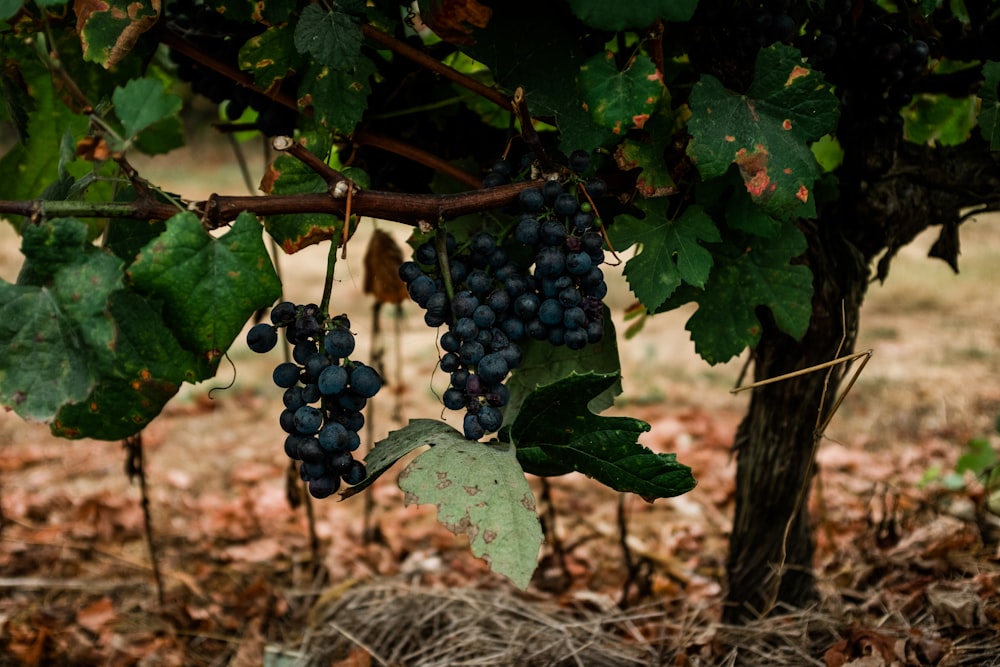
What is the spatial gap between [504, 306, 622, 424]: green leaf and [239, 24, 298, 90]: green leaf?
54 centimetres

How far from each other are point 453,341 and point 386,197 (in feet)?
0.66

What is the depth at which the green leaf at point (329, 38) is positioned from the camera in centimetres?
106

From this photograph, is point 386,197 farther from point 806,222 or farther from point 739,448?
point 739,448

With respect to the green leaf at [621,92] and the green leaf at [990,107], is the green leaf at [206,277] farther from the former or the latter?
the green leaf at [990,107]

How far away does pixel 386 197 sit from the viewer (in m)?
1.07

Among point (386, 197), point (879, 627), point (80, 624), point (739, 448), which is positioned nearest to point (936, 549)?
point (879, 627)

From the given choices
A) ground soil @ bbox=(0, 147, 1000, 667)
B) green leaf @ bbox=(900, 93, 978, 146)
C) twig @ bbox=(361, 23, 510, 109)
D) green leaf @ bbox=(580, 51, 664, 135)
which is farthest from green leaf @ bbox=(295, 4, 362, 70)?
green leaf @ bbox=(900, 93, 978, 146)

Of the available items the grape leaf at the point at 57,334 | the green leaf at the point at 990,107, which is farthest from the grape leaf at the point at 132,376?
the green leaf at the point at 990,107

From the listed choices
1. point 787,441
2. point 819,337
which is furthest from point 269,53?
point 787,441

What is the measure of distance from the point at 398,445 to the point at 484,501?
15 cm

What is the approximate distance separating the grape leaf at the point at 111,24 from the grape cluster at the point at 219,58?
177 mm

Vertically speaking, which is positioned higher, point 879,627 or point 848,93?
point 848,93

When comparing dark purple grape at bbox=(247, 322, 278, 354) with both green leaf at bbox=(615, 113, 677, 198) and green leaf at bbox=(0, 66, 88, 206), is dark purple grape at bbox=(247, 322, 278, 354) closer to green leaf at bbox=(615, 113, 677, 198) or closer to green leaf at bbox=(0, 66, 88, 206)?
green leaf at bbox=(615, 113, 677, 198)

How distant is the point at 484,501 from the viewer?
1.00 m
